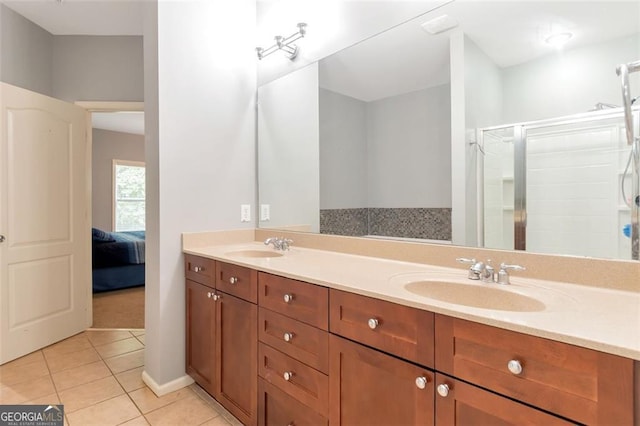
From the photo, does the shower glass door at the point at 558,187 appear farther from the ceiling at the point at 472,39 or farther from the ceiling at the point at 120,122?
the ceiling at the point at 120,122

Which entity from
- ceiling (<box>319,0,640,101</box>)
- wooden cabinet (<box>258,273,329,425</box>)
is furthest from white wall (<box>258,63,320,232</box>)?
wooden cabinet (<box>258,273,329,425</box>)

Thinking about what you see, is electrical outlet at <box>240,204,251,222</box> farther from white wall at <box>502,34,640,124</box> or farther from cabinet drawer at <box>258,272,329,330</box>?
white wall at <box>502,34,640,124</box>

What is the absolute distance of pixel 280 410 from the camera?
1.41m

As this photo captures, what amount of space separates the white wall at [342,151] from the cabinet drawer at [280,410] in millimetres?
1018

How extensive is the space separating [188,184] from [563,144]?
1940 millimetres

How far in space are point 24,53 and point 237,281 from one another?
9.38 ft

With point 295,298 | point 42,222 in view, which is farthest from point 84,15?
point 295,298

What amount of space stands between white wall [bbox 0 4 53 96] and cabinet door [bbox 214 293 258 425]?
8.64 feet

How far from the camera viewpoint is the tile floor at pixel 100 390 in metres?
1.76

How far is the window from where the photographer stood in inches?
252

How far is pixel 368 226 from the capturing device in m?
1.82

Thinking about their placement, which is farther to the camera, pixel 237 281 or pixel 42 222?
pixel 42 222

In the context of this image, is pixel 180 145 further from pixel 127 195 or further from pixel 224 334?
pixel 127 195

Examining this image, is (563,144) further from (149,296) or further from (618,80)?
(149,296)
